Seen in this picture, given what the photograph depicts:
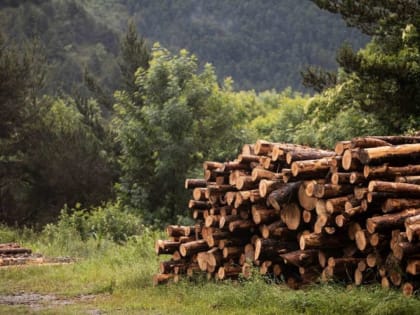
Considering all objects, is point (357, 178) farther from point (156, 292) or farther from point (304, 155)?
point (156, 292)

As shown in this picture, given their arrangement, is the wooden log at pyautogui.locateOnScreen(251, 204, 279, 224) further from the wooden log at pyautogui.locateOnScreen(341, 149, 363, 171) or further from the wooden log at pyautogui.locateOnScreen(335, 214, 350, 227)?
the wooden log at pyautogui.locateOnScreen(341, 149, 363, 171)

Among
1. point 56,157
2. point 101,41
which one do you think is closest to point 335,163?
point 56,157

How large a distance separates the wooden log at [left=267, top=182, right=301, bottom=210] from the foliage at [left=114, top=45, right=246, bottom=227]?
59.1ft

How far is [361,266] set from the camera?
392 inches

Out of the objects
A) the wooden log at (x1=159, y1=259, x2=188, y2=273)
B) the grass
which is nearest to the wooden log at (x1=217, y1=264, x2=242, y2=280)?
the grass

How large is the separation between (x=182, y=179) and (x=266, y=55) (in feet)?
371

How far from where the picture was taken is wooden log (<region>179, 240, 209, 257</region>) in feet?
40.8

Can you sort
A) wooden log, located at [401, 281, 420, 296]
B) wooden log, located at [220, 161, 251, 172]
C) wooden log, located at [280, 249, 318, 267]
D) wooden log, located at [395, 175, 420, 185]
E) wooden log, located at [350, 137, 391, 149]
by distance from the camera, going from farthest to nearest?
wooden log, located at [220, 161, 251, 172] < wooden log, located at [280, 249, 318, 267] < wooden log, located at [350, 137, 391, 149] < wooden log, located at [395, 175, 420, 185] < wooden log, located at [401, 281, 420, 296]

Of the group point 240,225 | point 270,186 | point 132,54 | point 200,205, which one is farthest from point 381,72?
Answer: point 132,54

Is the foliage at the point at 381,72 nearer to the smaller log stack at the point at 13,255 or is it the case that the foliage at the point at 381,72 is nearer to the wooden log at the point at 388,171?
the smaller log stack at the point at 13,255

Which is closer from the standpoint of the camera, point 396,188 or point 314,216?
point 396,188

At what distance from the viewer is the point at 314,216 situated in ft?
34.8

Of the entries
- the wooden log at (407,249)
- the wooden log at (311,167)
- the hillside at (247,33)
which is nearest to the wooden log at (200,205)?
the wooden log at (311,167)

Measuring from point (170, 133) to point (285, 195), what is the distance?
18.9 m
